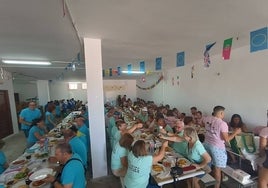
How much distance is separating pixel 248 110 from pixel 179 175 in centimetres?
349

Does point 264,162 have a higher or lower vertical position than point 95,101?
lower

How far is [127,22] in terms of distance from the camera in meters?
2.55

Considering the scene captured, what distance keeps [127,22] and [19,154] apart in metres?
5.38

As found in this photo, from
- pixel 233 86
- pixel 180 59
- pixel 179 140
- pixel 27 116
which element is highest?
pixel 180 59

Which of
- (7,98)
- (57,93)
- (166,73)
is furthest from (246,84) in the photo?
(57,93)

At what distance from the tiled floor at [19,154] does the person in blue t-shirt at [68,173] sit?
1.48 m

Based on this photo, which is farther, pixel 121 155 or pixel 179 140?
pixel 179 140

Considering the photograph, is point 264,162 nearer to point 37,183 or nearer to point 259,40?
point 259,40

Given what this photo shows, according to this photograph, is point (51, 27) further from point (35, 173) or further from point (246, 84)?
point (246, 84)

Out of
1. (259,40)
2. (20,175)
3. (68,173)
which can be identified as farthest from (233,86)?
(20,175)

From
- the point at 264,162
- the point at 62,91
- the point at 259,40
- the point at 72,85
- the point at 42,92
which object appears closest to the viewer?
the point at 264,162

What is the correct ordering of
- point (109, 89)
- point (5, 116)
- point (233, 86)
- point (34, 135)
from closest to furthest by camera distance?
point (34, 135) → point (233, 86) → point (5, 116) → point (109, 89)

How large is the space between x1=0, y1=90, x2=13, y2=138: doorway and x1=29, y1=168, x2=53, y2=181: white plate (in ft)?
20.6

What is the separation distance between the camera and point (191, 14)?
2293 mm
